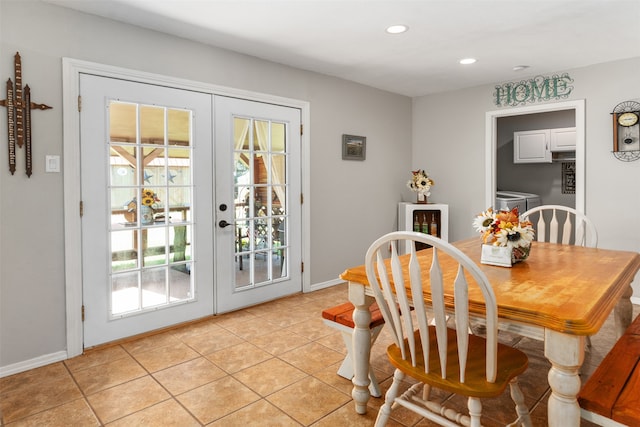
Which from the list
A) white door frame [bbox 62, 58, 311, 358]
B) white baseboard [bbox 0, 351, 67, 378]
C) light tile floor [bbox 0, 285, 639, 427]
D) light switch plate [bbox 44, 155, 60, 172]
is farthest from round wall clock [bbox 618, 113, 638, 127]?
white baseboard [bbox 0, 351, 67, 378]

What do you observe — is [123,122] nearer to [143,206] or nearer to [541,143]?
[143,206]

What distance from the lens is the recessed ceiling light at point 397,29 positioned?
2.94m

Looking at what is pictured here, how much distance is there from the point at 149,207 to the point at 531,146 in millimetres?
5236

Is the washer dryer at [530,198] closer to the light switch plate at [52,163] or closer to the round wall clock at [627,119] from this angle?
the round wall clock at [627,119]

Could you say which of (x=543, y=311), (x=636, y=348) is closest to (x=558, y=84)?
(x=636, y=348)

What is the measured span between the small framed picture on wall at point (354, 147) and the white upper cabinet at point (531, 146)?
2720 millimetres

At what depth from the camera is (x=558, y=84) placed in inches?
162

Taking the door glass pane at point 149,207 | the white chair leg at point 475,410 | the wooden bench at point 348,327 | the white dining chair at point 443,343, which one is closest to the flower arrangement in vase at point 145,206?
the door glass pane at point 149,207

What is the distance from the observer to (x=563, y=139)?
5.34 meters

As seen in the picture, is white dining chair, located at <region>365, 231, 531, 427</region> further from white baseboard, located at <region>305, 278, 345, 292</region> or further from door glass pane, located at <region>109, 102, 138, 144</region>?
white baseboard, located at <region>305, 278, 345, 292</region>

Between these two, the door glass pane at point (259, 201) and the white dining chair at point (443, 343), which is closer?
the white dining chair at point (443, 343)

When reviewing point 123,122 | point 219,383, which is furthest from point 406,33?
point 219,383

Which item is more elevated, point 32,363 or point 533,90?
point 533,90

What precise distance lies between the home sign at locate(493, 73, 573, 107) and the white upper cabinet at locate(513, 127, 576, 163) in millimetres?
1383
